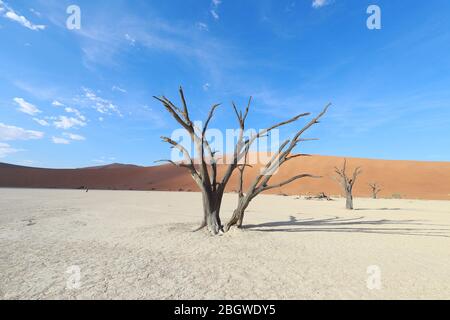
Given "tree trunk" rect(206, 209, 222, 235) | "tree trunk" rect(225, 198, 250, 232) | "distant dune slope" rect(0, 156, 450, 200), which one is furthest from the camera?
"distant dune slope" rect(0, 156, 450, 200)

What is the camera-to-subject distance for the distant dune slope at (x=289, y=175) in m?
40.2

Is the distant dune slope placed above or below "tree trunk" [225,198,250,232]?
above

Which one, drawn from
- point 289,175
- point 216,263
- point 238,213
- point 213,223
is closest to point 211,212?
point 213,223

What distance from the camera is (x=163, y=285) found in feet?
11.5

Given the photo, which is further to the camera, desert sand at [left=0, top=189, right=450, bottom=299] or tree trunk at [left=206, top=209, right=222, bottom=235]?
tree trunk at [left=206, top=209, right=222, bottom=235]

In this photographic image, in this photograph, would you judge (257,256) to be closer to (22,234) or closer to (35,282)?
(35,282)

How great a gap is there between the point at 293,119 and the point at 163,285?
555cm

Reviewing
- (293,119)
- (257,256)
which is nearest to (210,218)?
(257,256)

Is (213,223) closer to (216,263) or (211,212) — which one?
(211,212)

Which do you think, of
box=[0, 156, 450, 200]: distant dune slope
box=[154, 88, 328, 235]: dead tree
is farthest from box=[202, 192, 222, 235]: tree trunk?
box=[0, 156, 450, 200]: distant dune slope

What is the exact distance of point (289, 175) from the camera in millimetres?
50062

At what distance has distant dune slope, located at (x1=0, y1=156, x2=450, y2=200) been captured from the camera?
1583 inches

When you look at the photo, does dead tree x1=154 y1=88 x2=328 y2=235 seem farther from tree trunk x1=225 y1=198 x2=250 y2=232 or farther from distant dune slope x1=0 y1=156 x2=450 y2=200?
distant dune slope x1=0 y1=156 x2=450 y2=200

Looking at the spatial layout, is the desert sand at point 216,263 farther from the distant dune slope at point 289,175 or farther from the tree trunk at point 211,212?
the distant dune slope at point 289,175
